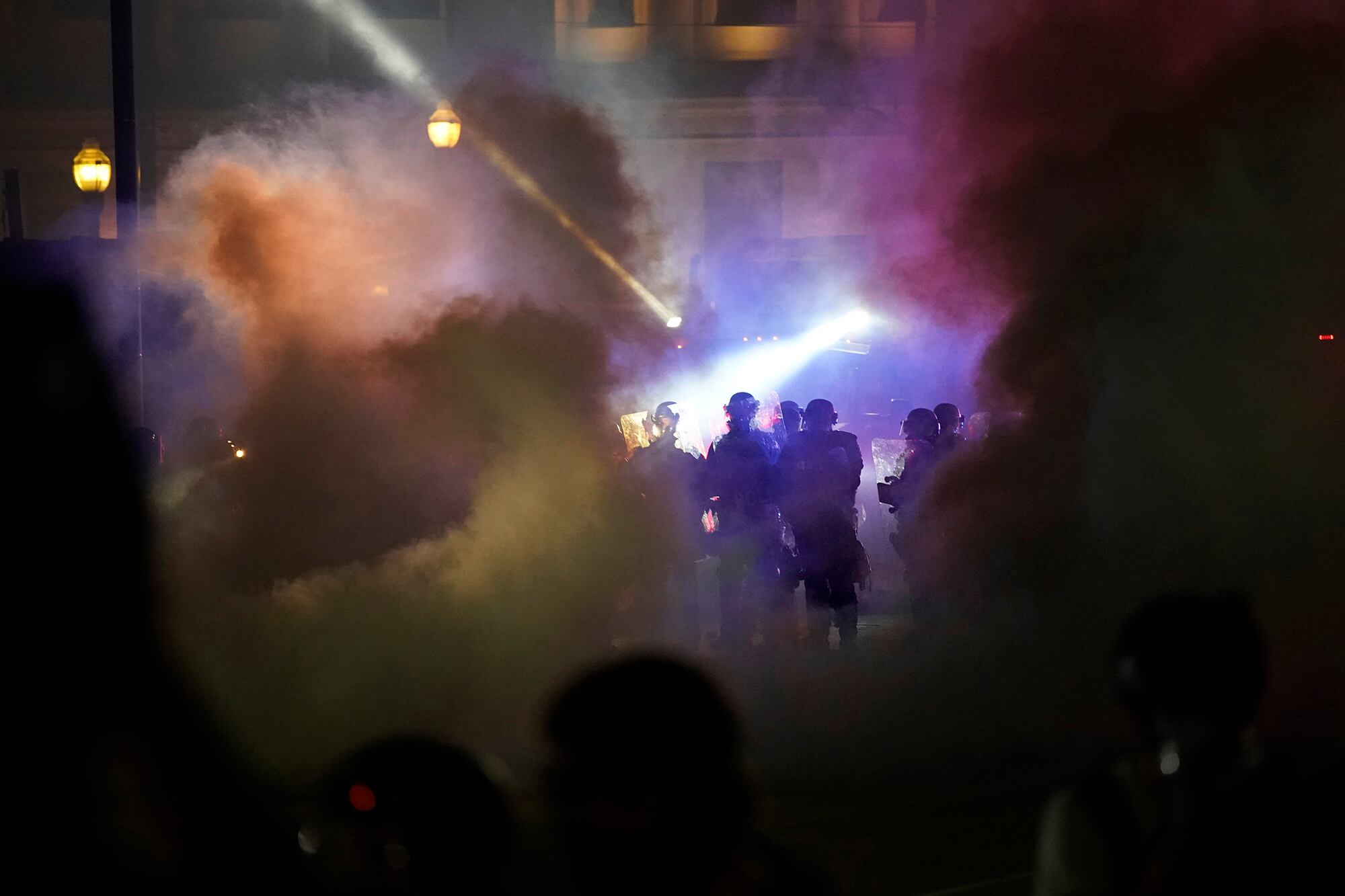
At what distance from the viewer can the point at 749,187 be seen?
90.7 feet

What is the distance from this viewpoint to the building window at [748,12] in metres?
27.5

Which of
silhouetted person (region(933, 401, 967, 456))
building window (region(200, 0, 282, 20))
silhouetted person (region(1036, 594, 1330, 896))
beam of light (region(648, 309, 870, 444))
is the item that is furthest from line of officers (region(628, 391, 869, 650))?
building window (region(200, 0, 282, 20))

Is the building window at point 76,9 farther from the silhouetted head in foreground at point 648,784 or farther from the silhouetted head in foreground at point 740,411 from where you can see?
the silhouetted head in foreground at point 648,784

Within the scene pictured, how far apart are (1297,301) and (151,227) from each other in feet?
26.4

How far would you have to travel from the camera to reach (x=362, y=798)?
7.08 feet

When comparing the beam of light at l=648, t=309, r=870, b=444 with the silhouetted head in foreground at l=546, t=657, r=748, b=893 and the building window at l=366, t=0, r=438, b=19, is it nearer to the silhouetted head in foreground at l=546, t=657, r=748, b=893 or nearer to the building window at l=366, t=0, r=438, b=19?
the building window at l=366, t=0, r=438, b=19

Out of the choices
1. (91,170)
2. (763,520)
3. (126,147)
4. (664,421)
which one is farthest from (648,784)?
(91,170)

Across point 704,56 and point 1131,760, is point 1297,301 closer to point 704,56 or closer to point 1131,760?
point 1131,760

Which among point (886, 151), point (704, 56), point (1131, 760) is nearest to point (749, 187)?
point (704, 56)

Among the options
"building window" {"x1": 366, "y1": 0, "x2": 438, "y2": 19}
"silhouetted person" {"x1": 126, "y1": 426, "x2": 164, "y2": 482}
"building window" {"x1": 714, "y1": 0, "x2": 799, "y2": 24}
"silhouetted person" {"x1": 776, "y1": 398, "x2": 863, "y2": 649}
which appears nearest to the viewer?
"silhouetted person" {"x1": 126, "y1": 426, "x2": 164, "y2": 482}

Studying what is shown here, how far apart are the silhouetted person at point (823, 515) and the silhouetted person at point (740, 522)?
0.69 ft

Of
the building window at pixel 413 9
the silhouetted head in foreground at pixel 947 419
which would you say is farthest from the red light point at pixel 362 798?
the building window at pixel 413 9

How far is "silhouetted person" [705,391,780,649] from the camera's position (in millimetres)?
10070

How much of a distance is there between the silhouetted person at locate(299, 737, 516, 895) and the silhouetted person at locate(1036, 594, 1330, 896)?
0.83 metres
